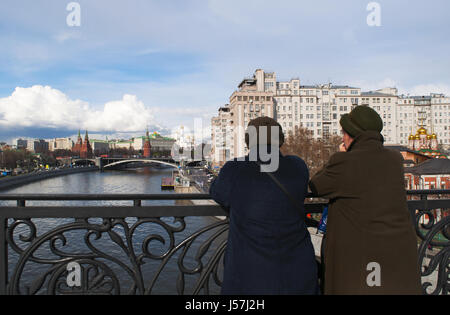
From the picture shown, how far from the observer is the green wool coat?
6.24ft

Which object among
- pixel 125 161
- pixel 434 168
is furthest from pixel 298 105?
pixel 434 168

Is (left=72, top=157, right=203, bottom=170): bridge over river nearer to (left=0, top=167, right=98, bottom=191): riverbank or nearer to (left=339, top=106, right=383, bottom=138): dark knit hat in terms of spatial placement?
(left=0, top=167, right=98, bottom=191): riverbank

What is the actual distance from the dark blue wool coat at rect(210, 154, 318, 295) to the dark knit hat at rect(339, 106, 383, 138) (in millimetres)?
425

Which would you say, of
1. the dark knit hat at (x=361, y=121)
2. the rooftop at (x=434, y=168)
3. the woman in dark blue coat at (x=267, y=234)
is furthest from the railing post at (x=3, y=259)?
the rooftop at (x=434, y=168)

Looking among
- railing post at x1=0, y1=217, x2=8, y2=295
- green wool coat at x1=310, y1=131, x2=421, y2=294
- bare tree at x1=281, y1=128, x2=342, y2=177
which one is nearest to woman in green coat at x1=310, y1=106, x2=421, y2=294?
green wool coat at x1=310, y1=131, x2=421, y2=294

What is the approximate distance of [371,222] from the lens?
6.23 feet

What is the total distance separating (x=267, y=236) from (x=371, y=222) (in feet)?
1.95

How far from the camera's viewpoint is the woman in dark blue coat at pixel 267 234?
6.19 ft

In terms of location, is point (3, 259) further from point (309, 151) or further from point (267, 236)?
point (309, 151)

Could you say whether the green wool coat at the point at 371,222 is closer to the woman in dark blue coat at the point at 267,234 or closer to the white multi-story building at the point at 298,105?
the woman in dark blue coat at the point at 267,234

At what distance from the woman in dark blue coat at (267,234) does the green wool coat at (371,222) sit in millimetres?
189
